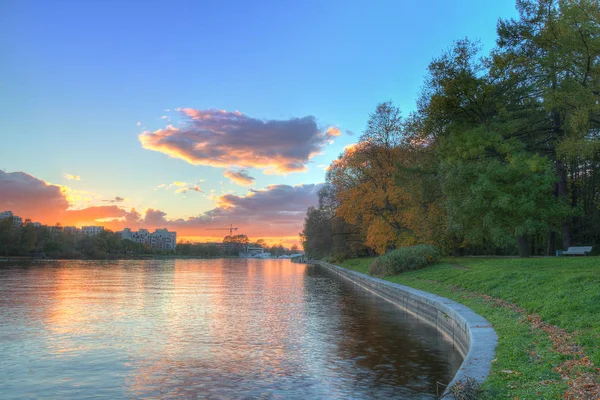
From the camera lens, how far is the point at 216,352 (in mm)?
11703

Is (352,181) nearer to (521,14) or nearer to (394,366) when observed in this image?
(521,14)

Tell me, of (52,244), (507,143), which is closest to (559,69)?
(507,143)

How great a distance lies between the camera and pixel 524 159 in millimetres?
27406

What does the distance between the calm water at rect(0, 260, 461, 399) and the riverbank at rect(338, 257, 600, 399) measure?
5.10 ft

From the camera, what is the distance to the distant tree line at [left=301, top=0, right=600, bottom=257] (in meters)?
23.7

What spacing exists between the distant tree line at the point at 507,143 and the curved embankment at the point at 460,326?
844 centimetres

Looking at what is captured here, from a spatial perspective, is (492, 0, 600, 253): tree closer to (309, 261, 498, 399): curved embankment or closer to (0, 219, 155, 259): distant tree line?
(309, 261, 498, 399): curved embankment

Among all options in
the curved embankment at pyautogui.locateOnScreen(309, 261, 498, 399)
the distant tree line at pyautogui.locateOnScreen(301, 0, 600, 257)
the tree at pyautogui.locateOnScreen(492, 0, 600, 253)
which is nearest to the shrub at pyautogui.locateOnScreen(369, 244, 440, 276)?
the distant tree line at pyautogui.locateOnScreen(301, 0, 600, 257)

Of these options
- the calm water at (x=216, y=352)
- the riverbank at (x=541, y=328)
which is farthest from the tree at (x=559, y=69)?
the calm water at (x=216, y=352)

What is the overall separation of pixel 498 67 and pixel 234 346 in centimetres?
2524

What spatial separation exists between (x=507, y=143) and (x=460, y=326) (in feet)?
62.6

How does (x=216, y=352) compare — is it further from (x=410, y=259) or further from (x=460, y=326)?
(x=410, y=259)

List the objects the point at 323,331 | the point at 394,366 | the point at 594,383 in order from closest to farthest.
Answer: the point at 594,383 → the point at 394,366 → the point at 323,331

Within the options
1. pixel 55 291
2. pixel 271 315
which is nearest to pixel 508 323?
pixel 271 315
